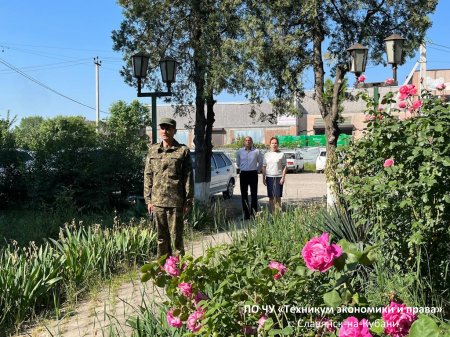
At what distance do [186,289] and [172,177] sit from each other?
10.4ft

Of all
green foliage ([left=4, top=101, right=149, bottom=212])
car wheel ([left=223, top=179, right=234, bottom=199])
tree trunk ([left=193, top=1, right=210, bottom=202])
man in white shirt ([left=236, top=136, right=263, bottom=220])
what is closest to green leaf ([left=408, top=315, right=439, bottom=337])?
man in white shirt ([left=236, top=136, right=263, bottom=220])

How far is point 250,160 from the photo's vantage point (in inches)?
394

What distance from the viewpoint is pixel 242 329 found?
8.22 feet

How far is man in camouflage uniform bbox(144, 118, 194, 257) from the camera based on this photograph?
226 inches

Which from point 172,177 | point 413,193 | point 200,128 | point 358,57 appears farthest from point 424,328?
point 200,128

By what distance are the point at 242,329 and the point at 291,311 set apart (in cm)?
26

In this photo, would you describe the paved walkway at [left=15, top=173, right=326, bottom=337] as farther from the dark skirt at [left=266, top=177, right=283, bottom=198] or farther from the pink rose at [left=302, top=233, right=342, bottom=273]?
the dark skirt at [left=266, top=177, right=283, bottom=198]

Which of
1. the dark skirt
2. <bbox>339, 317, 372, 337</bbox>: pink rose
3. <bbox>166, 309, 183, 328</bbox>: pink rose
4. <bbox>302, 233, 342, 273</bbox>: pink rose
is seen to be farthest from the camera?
the dark skirt

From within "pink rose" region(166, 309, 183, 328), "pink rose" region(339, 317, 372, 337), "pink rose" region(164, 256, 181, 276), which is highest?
"pink rose" region(164, 256, 181, 276)

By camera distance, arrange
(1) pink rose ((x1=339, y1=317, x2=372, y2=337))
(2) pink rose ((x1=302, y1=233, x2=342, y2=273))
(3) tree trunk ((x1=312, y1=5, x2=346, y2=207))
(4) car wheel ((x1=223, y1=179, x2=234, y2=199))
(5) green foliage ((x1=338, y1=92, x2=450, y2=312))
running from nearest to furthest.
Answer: (1) pink rose ((x1=339, y1=317, x2=372, y2=337)) → (2) pink rose ((x1=302, y1=233, x2=342, y2=273)) → (5) green foliage ((x1=338, y1=92, x2=450, y2=312)) → (3) tree trunk ((x1=312, y1=5, x2=346, y2=207)) → (4) car wheel ((x1=223, y1=179, x2=234, y2=199))

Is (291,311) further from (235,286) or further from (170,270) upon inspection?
(170,270)

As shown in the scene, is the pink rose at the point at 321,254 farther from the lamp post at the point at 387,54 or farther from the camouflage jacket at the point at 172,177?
the lamp post at the point at 387,54

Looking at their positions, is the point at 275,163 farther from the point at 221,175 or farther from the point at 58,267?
the point at 221,175

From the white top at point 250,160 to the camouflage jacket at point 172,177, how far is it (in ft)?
14.0
